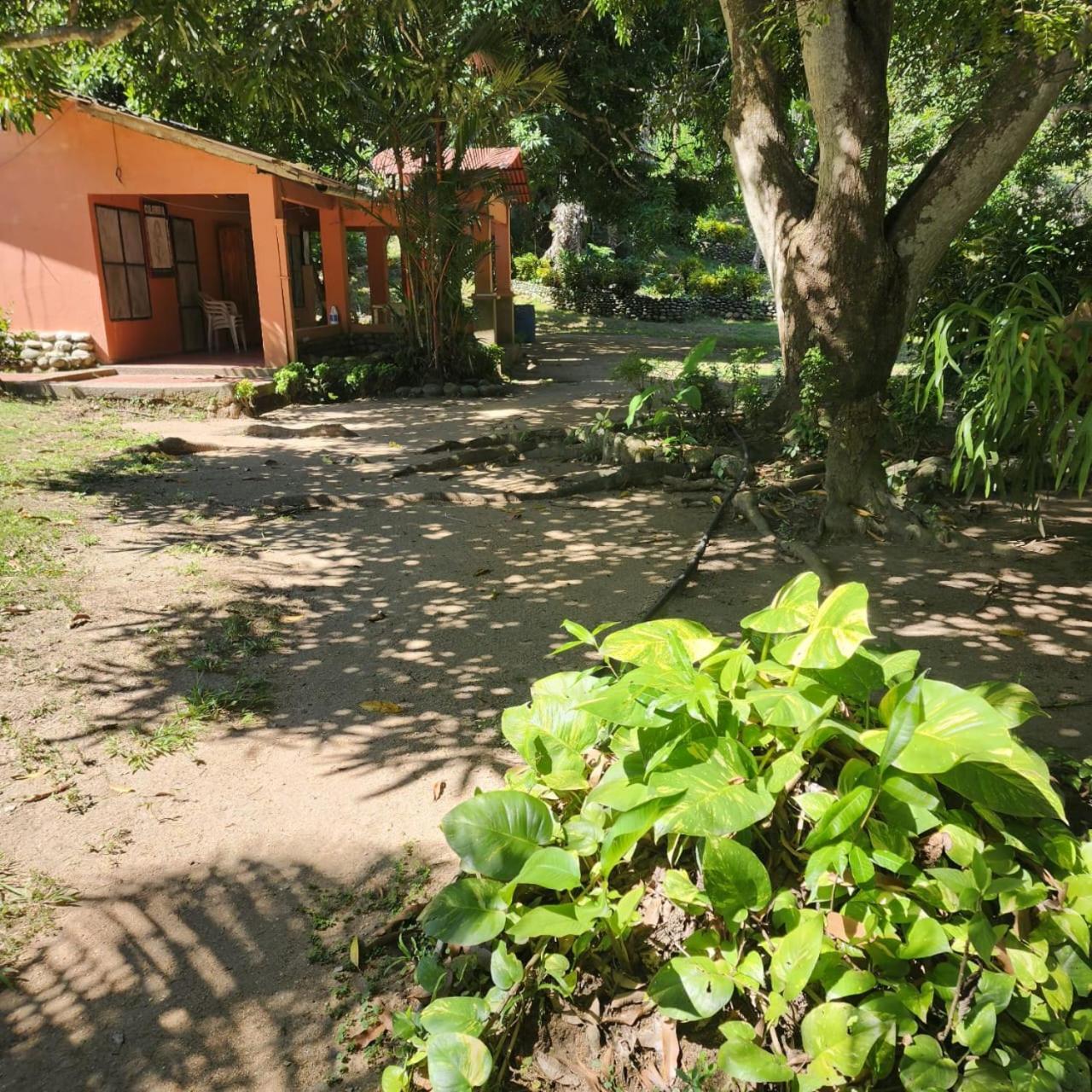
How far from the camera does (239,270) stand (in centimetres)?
1814

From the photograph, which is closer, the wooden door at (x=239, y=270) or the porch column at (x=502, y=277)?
the wooden door at (x=239, y=270)

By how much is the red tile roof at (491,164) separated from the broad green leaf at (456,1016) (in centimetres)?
1454

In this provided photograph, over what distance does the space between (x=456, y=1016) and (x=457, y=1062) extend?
11 centimetres

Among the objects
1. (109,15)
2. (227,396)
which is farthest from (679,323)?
(109,15)

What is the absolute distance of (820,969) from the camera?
5.54 feet

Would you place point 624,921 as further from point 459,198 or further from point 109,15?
point 459,198

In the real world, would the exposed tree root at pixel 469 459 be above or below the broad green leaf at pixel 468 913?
above

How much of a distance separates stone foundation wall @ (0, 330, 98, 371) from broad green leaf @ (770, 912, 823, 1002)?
14601mm

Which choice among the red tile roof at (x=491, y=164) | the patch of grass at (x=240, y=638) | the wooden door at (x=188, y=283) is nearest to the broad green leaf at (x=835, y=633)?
the patch of grass at (x=240, y=638)

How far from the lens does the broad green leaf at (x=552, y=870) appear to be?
1877 mm

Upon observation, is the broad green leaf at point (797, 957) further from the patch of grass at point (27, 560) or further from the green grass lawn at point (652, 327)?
the green grass lawn at point (652, 327)

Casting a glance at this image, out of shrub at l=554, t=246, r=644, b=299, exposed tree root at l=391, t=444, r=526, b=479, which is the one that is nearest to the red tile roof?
exposed tree root at l=391, t=444, r=526, b=479

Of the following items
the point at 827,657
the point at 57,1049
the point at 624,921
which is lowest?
the point at 57,1049

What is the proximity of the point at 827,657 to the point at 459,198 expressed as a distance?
1340 centimetres
